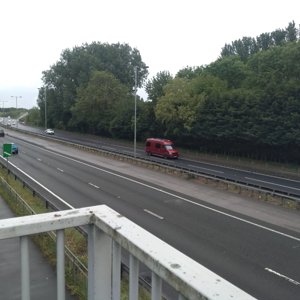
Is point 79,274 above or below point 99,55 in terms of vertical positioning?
below

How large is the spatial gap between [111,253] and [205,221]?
643 inches

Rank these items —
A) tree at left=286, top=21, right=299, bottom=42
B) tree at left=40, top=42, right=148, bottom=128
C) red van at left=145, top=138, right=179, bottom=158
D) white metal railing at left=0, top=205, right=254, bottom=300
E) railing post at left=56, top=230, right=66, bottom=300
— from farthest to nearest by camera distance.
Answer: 1. tree at left=40, top=42, right=148, bottom=128
2. tree at left=286, top=21, right=299, bottom=42
3. red van at left=145, top=138, right=179, bottom=158
4. railing post at left=56, top=230, right=66, bottom=300
5. white metal railing at left=0, top=205, right=254, bottom=300

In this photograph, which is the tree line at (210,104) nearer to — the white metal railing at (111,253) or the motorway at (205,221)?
the motorway at (205,221)

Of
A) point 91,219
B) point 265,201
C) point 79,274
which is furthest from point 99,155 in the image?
point 91,219

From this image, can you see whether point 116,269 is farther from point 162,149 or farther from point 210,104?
point 210,104

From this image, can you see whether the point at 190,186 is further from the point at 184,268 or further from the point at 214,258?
the point at 184,268

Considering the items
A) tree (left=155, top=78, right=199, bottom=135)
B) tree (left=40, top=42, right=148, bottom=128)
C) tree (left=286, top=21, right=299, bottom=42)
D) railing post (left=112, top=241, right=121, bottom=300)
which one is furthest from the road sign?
tree (left=286, top=21, right=299, bottom=42)

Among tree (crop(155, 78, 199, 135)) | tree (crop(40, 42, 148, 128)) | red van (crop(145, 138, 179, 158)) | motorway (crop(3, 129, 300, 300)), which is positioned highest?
tree (crop(40, 42, 148, 128))

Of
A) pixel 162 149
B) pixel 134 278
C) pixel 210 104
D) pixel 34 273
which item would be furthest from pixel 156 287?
pixel 210 104

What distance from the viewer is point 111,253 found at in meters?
2.70

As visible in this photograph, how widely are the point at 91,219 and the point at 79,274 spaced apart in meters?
7.31

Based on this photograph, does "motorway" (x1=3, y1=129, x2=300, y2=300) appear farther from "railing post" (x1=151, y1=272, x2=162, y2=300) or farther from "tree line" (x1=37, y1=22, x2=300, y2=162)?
"tree line" (x1=37, y1=22, x2=300, y2=162)

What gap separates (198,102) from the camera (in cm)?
5031

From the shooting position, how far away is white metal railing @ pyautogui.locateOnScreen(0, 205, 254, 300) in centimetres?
203
